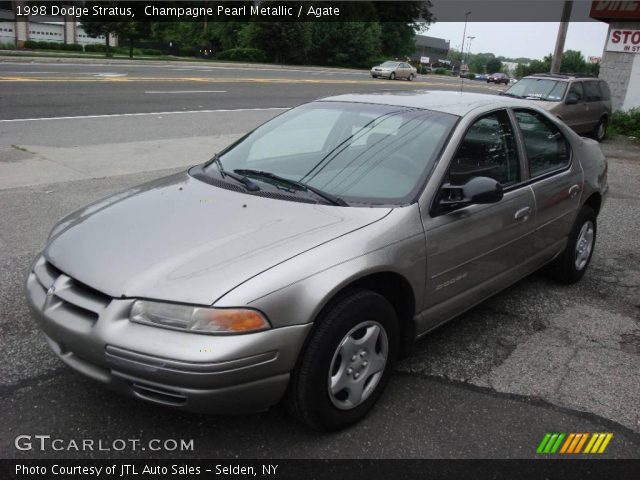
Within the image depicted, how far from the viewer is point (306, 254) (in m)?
2.60

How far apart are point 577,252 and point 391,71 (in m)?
35.4

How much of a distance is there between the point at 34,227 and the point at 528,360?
433 centimetres

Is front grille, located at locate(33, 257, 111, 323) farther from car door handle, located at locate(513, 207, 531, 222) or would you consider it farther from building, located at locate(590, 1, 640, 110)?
building, located at locate(590, 1, 640, 110)

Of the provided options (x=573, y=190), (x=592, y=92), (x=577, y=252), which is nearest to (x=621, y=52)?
(x=592, y=92)

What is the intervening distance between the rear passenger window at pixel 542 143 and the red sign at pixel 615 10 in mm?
14716

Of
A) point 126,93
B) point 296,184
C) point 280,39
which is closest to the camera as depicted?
point 296,184

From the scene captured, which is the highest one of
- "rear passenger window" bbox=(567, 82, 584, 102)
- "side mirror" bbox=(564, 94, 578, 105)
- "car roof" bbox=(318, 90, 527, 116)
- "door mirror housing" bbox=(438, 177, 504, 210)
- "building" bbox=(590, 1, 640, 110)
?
"building" bbox=(590, 1, 640, 110)

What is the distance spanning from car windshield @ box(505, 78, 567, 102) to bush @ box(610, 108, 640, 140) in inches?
146

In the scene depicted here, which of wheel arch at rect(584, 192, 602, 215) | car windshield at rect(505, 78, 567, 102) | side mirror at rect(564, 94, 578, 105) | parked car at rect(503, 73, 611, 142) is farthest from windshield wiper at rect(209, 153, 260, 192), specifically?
side mirror at rect(564, 94, 578, 105)

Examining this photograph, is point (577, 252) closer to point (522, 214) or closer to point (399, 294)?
point (522, 214)

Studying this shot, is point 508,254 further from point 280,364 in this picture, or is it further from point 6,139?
point 6,139

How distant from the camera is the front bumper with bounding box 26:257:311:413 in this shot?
2316 mm

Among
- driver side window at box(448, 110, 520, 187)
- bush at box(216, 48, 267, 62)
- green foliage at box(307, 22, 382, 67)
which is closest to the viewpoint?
driver side window at box(448, 110, 520, 187)

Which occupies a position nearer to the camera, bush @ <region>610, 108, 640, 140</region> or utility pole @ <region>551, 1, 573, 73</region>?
bush @ <region>610, 108, 640, 140</region>
